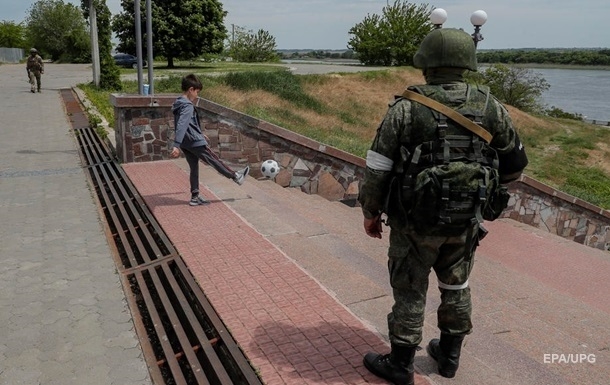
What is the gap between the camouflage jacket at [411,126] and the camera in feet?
8.27

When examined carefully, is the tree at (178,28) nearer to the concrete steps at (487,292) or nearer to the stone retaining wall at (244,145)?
the stone retaining wall at (244,145)

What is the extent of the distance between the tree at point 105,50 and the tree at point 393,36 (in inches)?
835

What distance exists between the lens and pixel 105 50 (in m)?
21.4

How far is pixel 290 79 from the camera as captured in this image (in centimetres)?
2195

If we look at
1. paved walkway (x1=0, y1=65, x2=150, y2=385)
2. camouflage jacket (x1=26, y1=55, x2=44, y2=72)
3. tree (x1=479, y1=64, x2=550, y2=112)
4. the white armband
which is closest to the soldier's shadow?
paved walkway (x1=0, y1=65, x2=150, y2=385)

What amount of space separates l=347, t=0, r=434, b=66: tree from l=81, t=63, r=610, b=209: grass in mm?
8641

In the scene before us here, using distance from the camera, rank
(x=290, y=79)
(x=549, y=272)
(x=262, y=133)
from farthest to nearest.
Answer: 1. (x=290, y=79)
2. (x=262, y=133)
3. (x=549, y=272)

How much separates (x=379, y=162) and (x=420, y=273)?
0.62 metres

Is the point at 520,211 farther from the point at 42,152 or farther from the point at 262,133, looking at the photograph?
the point at 42,152

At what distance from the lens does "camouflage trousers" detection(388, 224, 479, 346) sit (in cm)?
264


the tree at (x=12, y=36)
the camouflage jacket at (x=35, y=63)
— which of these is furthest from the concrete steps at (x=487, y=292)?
the tree at (x=12, y=36)

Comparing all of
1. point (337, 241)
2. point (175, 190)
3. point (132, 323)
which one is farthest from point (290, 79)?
point (132, 323)

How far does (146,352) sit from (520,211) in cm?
935
